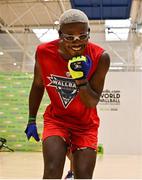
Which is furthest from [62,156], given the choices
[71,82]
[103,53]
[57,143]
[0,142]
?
[0,142]

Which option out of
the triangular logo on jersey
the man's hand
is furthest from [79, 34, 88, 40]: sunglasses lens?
the triangular logo on jersey

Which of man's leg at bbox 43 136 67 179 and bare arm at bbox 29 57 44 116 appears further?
bare arm at bbox 29 57 44 116

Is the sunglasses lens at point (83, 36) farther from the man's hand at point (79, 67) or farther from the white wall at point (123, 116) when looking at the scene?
the white wall at point (123, 116)

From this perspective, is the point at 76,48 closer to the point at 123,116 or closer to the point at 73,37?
the point at 73,37

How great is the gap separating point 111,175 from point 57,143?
266 centimetres

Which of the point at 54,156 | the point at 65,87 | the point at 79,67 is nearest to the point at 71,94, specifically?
the point at 65,87

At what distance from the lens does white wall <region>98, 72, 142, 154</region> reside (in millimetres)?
8430

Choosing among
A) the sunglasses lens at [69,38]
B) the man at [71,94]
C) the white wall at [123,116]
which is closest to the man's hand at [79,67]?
the man at [71,94]

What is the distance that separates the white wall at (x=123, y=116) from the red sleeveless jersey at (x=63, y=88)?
610 cm

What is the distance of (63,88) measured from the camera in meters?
2.42

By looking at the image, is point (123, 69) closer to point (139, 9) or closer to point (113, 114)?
point (113, 114)

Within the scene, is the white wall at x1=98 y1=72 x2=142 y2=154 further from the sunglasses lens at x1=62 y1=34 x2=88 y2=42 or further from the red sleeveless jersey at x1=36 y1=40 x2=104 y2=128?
the sunglasses lens at x1=62 y1=34 x2=88 y2=42

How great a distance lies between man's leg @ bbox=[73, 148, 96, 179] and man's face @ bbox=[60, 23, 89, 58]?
62 centimetres

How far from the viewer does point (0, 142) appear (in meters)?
8.17
